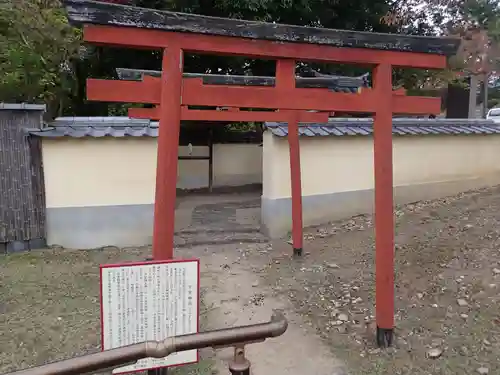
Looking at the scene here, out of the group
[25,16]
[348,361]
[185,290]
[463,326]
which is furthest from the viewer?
[25,16]

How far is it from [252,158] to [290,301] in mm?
7939

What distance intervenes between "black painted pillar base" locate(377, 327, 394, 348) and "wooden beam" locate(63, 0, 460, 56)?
8.21 feet

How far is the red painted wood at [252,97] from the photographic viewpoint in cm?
300

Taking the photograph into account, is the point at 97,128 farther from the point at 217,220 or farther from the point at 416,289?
the point at 416,289

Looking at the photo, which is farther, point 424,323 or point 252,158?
point 252,158

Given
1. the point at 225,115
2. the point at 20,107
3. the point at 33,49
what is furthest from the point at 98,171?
the point at 225,115

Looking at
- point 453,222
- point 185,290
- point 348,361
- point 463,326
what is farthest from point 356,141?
point 185,290

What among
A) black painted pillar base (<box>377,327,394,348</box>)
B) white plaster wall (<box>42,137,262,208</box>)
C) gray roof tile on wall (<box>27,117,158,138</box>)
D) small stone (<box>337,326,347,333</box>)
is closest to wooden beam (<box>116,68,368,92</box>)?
gray roof tile on wall (<box>27,117,158,138</box>)

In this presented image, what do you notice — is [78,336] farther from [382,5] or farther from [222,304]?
[382,5]

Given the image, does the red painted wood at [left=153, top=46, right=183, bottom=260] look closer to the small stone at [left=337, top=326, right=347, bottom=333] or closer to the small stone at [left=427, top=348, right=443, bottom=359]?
the small stone at [left=337, top=326, right=347, bottom=333]

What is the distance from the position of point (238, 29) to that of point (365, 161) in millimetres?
5652

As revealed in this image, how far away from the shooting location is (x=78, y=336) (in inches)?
161

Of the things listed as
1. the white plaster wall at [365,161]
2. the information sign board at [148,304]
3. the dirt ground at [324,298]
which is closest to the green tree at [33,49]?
the dirt ground at [324,298]

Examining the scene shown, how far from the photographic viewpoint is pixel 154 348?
6.15 feet
